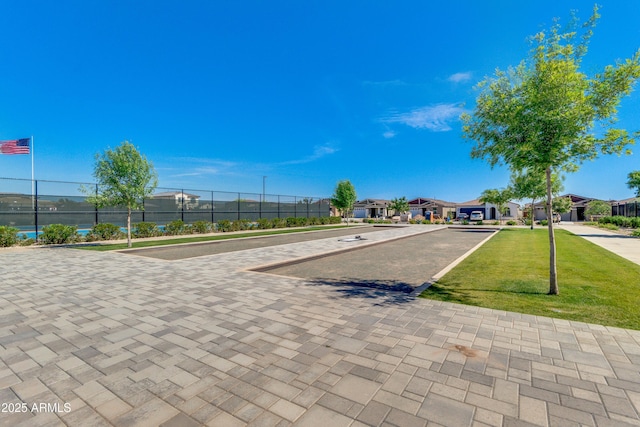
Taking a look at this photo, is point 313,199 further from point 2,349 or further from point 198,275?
point 2,349

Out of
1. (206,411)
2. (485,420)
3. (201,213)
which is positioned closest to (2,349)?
(206,411)

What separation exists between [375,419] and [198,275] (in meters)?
6.71

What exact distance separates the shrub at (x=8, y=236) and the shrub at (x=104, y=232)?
2860 millimetres

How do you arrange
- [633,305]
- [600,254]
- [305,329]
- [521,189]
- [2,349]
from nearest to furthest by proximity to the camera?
[2,349] < [305,329] < [633,305] < [600,254] < [521,189]

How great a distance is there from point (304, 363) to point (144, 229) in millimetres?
19387

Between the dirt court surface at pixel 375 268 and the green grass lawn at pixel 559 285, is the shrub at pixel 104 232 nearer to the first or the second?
the dirt court surface at pixel 375 268

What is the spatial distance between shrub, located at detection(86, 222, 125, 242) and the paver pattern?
12646 millimetres

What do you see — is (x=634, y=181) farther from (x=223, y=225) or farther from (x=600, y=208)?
(x=223, y=225)

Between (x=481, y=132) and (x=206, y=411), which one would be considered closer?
(x=206, y=411)

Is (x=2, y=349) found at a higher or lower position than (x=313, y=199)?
lower

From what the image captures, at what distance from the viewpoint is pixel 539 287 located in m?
6.66

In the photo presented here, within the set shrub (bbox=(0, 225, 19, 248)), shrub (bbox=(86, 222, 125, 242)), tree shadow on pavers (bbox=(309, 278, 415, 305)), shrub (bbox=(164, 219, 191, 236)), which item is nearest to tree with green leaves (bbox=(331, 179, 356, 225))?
shrub (bbox=(164, 219, 191, 236))

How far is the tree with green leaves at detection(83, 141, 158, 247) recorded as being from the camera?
14.0 metres

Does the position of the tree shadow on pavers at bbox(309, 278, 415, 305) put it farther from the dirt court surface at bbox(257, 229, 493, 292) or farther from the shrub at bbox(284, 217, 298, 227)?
the shrub at bbox(284, 217, 298, 227)
